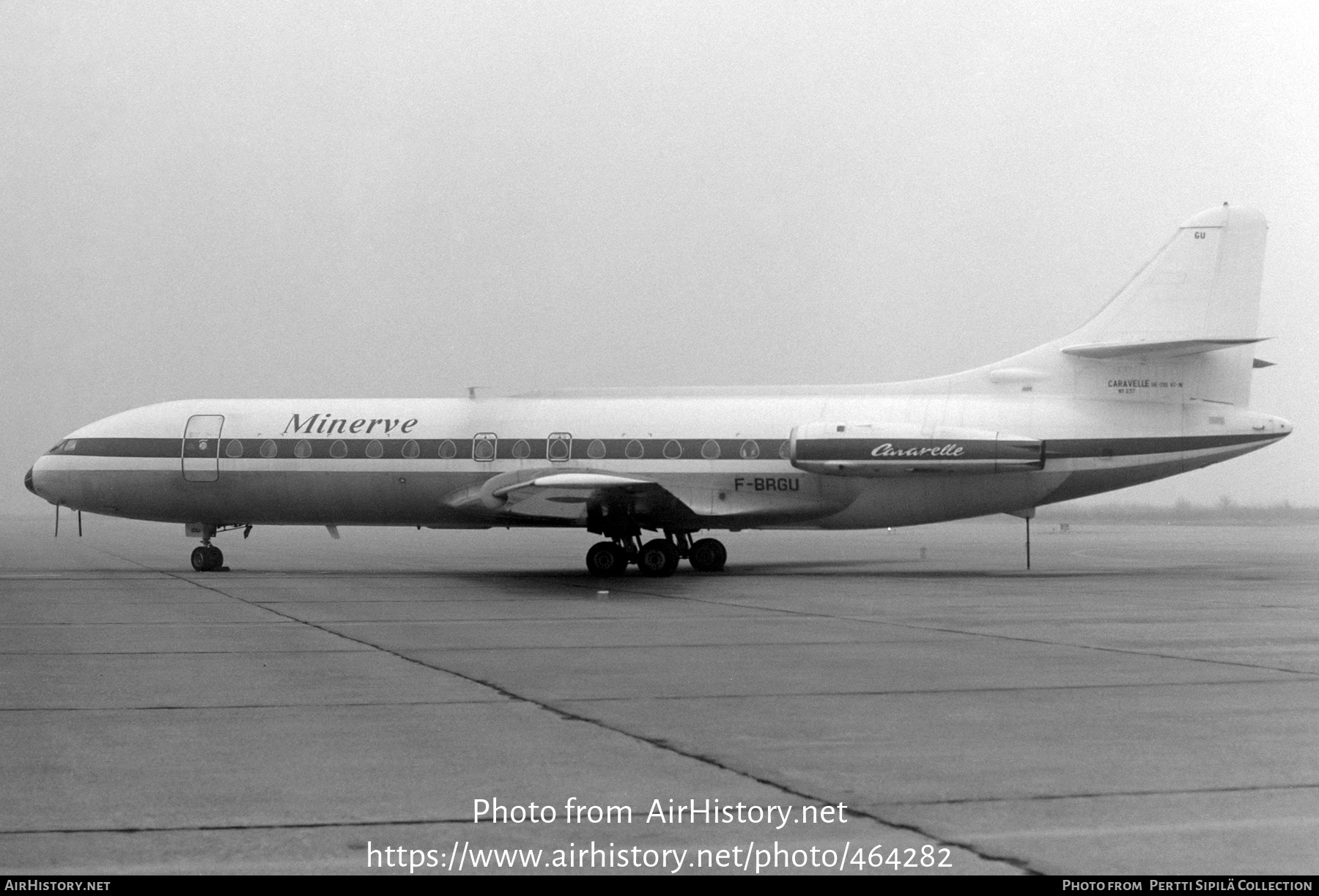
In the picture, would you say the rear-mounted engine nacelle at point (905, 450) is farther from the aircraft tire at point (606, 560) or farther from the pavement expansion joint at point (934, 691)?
the pavement expansion joint at point (934, 691)

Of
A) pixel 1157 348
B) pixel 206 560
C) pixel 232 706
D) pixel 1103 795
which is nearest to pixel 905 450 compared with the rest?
pixel 1157 348

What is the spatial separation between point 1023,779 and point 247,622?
38.8ft

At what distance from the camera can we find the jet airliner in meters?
25.6

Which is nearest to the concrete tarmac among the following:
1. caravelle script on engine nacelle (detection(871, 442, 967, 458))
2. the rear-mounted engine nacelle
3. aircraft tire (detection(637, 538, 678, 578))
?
the rear-mounted engine nacelle

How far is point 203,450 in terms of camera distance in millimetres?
29062

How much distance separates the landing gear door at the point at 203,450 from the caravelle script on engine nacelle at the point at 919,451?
13.4 meters

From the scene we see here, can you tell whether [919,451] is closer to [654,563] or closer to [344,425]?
[654,563]

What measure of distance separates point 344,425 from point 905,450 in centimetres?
1132

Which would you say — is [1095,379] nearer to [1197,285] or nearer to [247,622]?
[1197,285]

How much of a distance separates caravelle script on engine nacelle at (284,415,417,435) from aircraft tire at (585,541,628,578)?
4.63 meters

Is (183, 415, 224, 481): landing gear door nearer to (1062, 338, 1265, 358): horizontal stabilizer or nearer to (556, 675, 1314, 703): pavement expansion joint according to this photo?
(1062, 338, 1265, 358): horizontal stabilizer

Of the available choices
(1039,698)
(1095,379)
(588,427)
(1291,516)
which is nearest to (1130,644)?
(1039,698)

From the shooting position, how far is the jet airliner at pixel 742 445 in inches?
1009

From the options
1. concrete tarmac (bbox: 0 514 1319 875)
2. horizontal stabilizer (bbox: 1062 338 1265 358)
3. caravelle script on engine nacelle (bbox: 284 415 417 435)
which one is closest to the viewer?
concrete tarmac (bbox: 0 514 1319 875)
